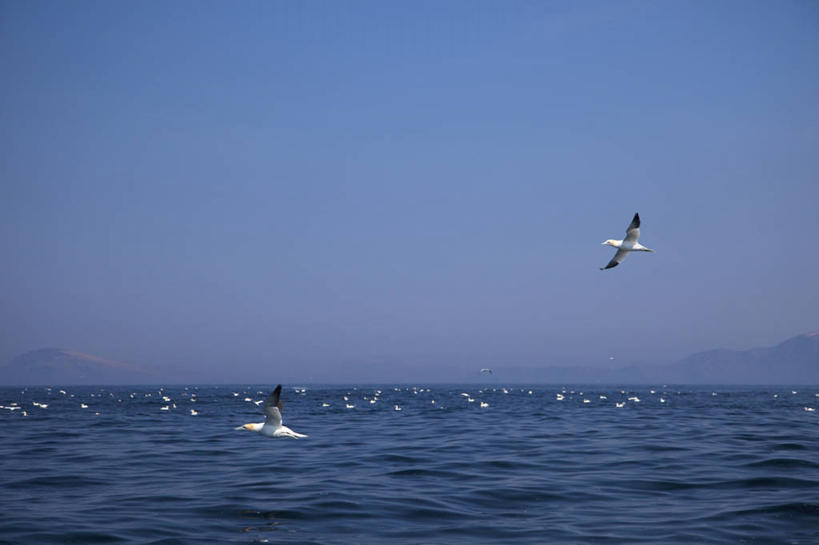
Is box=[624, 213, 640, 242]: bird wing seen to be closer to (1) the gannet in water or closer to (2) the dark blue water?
(2) the dark blue water

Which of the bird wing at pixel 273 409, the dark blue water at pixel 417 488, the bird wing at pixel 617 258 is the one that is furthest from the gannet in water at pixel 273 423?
the bird wing at pixel 617 258

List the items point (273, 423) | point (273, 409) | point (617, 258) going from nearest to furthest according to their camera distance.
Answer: point (273, 409) → point (273, 423) → point (617, 258)

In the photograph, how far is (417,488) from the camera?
20.7 metres

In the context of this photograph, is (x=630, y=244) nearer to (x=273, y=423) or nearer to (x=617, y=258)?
(x=617, y=258)

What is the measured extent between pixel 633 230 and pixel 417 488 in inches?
472

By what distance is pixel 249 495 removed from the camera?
64.4 ft

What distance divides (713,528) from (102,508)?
14.6m

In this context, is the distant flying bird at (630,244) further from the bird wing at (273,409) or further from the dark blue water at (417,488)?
the bird wing at (273,409)

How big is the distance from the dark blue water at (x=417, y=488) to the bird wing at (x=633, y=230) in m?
7.96

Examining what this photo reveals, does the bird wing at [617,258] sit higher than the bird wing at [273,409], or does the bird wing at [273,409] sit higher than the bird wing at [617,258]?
the bird wing at [617,258]

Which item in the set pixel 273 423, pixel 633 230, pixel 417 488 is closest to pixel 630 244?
pixel 633 230

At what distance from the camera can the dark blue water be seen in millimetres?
15562

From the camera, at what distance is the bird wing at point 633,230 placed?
82.6ft

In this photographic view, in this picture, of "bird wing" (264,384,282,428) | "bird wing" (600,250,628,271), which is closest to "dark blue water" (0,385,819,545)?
"bird wing" (264,384,282,428)
